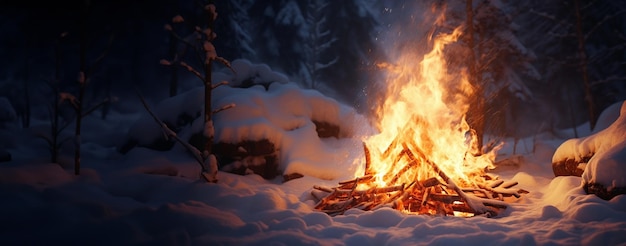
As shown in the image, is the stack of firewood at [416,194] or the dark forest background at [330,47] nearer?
the stack of firewood at [416,194]

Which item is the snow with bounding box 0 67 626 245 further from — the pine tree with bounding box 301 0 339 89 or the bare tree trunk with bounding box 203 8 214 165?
the pine tree with bounding box 301 0 339 89

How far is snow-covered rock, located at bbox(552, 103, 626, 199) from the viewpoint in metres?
5.25

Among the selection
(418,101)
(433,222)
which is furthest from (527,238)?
(418,101)

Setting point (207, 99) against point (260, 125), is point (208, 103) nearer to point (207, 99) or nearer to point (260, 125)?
point (207, 99)

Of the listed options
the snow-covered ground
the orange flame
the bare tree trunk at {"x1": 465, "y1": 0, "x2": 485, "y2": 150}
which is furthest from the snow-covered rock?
the bare tree trunk at {"x1": 465, "y1": 0, "x2": 485, "y2": 150}

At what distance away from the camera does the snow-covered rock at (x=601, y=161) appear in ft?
17.2

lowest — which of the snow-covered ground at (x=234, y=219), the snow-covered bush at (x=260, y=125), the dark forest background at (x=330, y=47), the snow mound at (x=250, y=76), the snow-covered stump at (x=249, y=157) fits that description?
the snow-covered ground at (x=234, y=219)

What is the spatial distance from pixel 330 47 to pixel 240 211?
25.1 meters

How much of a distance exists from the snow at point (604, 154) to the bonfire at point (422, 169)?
130cm

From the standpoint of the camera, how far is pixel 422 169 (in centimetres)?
697

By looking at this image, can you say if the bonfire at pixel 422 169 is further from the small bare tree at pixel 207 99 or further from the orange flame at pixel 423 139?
the small bare tree at pixel 207 99

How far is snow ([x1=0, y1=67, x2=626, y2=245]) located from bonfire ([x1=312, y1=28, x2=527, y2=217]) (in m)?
0.46

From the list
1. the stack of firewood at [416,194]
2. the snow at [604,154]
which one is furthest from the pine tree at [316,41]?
the snow at [604,154]

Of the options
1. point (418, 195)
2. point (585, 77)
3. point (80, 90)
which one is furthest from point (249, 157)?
point (585, 77)
